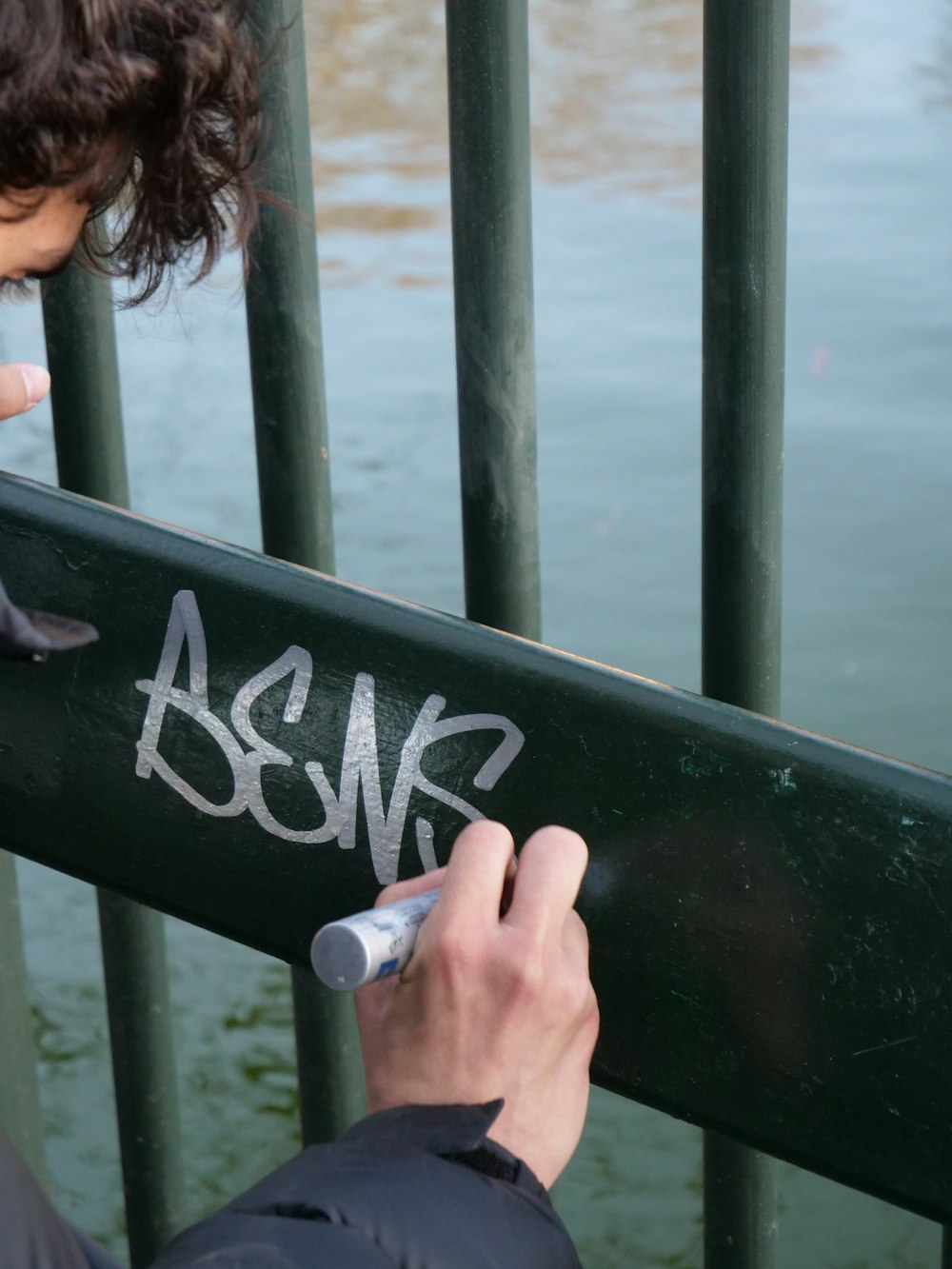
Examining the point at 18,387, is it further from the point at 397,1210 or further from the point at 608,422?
the point at 608,422

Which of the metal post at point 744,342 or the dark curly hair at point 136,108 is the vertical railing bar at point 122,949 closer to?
the dark curly hair at point 136,108

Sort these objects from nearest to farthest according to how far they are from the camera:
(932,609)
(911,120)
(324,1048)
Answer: (324,1048) → (932,609) → (911,120)

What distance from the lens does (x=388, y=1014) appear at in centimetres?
85

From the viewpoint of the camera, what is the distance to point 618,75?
2.32m

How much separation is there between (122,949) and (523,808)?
55 centimetres

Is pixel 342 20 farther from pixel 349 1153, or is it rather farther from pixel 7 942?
pixel 349 1153

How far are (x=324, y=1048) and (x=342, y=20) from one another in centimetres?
165

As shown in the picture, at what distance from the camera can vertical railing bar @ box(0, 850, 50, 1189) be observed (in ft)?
4.54

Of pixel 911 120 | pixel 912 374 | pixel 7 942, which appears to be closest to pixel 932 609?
pixel 912 374

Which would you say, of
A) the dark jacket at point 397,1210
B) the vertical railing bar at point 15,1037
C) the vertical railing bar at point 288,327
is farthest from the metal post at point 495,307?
the vertical railing bar at point 15,1037

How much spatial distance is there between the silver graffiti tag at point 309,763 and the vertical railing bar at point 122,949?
259 millimetres

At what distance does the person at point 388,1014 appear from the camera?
0.76 m

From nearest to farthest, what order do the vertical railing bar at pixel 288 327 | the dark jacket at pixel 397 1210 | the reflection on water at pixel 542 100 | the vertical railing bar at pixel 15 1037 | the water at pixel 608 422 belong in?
the dark jacket at pixel 397 1210, the vertical railing bar at pixel 288 327, the vertical railing bar at pixel 15 1037, the water at pixel 608 422, the reflection on water at pixel 542 100

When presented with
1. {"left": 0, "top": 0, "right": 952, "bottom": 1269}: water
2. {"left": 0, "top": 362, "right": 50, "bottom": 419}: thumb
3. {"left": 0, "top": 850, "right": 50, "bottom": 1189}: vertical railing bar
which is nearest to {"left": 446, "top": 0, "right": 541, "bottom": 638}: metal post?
{"left": 0, "top": 362, "right": 50, "bottom": 419}: thumb
